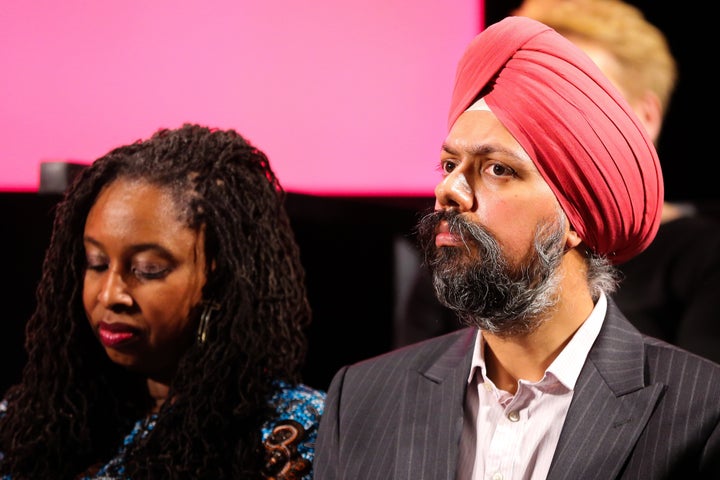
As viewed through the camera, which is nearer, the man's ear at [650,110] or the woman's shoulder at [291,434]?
the woman's shoulder at [291,434]

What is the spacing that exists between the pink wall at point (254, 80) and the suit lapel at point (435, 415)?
68 centimetres

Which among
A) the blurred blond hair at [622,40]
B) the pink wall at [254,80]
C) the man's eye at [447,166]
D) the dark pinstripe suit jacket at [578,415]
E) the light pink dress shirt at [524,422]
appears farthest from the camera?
the blurred blond hair at [622,40]

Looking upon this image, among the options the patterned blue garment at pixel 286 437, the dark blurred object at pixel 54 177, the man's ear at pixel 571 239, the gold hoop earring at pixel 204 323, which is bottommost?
the patterned blue garment at pixel 286 437

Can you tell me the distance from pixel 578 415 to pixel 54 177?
4.16ft

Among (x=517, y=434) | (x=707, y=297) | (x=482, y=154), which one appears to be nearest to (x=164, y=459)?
(x=517, y=434)

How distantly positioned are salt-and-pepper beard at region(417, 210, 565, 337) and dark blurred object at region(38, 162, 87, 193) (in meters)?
0.86

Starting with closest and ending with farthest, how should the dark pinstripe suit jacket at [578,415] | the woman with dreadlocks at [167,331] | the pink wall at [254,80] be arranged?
the dark pinstripe suit jacket at [578,415], the woman with dreadlocks at [167,331], the pink wall at [254,80]

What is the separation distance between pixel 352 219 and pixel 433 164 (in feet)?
0.99

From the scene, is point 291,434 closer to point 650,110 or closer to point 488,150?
point 488,150

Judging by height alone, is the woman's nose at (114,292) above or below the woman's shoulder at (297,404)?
above

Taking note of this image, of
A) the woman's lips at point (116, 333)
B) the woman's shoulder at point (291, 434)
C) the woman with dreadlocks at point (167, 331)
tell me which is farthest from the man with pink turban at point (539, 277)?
the woman's lips at point (116, 333)

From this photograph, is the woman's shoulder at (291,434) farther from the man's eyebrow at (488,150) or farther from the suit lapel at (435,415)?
the man's eyebrow at (488,150)

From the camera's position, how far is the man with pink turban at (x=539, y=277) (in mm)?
1870

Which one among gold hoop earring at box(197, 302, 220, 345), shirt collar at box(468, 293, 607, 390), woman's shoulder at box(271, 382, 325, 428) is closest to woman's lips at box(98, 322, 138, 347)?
gold hoop earring at box(197, 302, 220, 345)
